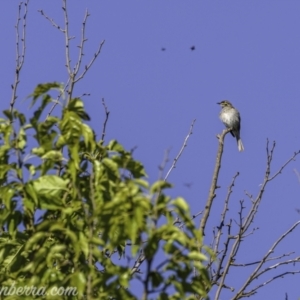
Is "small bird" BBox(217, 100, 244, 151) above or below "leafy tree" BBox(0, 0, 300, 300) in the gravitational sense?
above

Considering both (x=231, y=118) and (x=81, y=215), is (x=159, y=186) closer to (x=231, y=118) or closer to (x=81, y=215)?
(x=81, y=215)

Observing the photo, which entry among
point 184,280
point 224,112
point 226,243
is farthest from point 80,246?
point 224,112

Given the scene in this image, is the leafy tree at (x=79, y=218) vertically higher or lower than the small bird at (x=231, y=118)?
lower

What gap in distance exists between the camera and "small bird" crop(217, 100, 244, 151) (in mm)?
19312

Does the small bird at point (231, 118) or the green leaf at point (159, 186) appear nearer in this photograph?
the green leaf at point (159, 186)

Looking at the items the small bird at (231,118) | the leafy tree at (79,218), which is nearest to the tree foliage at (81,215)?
the leafy tree at (79,218)

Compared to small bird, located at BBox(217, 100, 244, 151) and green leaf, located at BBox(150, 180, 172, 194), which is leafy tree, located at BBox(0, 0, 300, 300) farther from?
small bird, located at BBox(217, 100, 244, 151)

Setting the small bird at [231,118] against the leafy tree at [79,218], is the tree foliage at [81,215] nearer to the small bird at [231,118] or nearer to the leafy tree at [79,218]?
the leafy tree at [79,218]

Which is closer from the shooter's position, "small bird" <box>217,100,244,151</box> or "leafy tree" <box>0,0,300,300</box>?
"leafy tree" <box>0,0,300,300</box>

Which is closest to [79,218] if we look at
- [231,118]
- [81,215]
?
[81,215]

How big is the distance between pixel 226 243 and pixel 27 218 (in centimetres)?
220

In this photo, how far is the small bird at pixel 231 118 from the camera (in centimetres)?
1931

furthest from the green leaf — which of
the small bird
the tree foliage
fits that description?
the small bird

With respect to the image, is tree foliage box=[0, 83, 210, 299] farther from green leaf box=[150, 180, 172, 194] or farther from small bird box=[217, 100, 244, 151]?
small bird box=[217, 100, 244, 151]
